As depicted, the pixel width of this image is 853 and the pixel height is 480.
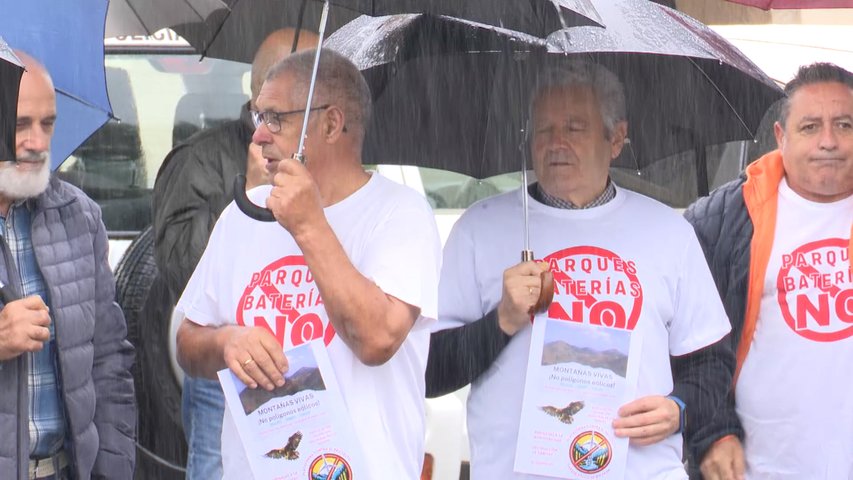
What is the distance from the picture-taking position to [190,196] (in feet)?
17.1

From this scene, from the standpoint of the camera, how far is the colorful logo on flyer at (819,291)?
446 centimetres

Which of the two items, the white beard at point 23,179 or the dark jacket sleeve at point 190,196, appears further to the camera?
the dark jacket sleeve at point 190,196

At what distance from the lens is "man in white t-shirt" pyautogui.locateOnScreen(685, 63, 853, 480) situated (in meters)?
4.46

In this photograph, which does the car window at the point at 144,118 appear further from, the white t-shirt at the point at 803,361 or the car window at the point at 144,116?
the white t-shirt at the point at 803,361

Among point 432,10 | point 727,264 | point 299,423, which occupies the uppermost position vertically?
point 432,10

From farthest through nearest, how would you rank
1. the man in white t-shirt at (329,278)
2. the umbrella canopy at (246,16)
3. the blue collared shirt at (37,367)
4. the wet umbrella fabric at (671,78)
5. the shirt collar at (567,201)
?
the blue collared shirt at (37,367), the shirt collar at (567,201), the wet umbrella fabric at (671,78), the umbrella canopy at (246,16), the man in white t-shirt at (329,278)

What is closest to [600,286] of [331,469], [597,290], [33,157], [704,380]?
[597,290]

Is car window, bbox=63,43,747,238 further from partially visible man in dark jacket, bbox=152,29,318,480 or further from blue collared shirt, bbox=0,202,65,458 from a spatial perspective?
blue collared shirt, bbox=0,202,65,458

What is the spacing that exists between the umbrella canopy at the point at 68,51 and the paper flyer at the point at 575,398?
1.76 metres

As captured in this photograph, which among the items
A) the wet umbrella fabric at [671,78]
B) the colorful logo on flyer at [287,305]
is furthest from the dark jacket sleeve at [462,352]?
the wet umbrella fabric at [671,78]

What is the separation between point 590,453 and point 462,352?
17.9 inches

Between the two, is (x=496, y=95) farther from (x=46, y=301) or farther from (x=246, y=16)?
(x=46, y=301)

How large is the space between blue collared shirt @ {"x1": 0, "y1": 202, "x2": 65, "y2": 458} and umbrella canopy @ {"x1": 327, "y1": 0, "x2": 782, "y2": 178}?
43.3 inches

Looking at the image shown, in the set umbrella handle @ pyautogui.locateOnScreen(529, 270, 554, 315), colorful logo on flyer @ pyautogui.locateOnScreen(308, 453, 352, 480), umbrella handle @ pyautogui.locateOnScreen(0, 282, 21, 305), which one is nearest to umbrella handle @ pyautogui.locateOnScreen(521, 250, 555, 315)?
umbrella handle @ pyautogui.locateOnScreen(529, 270, 554, 315)
